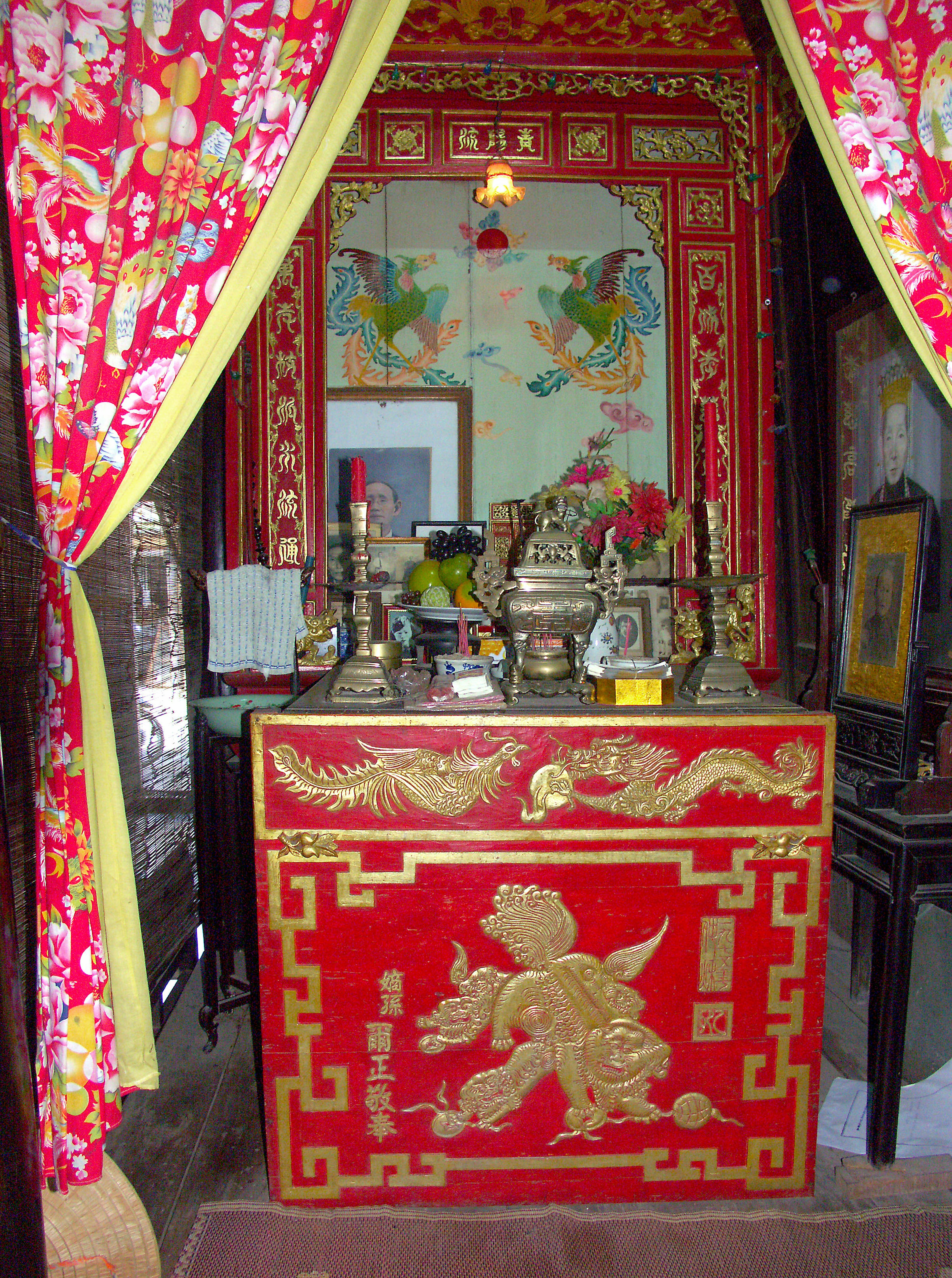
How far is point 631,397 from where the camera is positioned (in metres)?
3.21

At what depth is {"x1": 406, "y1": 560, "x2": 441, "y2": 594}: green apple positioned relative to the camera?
2.67 meters

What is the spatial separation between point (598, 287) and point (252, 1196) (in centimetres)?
331

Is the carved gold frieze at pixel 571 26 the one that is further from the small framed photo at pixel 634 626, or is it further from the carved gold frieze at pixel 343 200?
the small framed photo at pixel 634 626

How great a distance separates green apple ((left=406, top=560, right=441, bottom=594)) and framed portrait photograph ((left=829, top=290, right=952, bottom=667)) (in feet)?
→ 4.33

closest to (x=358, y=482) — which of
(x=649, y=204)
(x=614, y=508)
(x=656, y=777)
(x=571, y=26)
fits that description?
(x=656, y=777)

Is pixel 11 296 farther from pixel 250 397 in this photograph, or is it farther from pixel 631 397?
pixel 631 397

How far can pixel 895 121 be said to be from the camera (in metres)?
1.46

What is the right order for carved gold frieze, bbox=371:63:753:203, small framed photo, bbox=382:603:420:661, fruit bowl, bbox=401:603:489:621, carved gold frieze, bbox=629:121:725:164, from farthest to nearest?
carved gold frieze, bbox=629:121:725:164, carved gold frieze, bbox=371:63:753:203, small framed photo, bbox=382:603:420:661, fruit bowl, bbox=401:603:489:621

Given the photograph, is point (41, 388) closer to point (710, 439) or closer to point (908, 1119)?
point (710, 439)

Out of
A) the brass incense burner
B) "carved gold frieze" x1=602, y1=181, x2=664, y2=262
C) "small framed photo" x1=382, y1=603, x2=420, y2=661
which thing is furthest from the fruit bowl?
"carved gold frieze" x1=602, y1=181, x2=664, y2=262

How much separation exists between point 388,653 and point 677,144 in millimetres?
2612

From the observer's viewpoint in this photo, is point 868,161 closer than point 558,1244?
Yes

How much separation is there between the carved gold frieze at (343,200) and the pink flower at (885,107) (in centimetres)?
218

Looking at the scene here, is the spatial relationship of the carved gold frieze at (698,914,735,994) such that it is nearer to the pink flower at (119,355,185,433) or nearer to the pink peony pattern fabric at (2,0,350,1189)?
the pink peony pattern fabric at (2,0,350,1189)
